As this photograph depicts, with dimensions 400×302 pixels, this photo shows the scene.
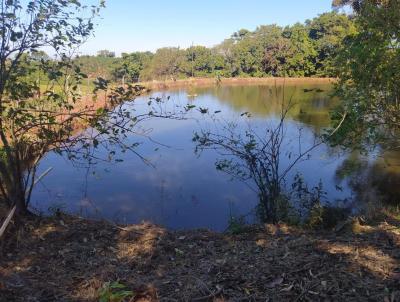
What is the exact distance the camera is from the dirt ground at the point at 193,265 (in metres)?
3.16

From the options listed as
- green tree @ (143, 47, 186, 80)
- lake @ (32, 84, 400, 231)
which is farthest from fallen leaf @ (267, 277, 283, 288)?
green tree @ (143, 47, 186, 80)

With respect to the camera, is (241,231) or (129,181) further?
(129,181)

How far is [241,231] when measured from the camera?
6.11m

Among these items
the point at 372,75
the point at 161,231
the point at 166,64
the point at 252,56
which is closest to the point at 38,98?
the point at 161,231

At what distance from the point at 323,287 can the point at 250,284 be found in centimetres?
57

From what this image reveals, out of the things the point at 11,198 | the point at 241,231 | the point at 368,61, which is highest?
the point at 368,61

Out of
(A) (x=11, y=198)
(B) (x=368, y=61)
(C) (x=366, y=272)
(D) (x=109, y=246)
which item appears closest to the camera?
(C) (x=366, y=272)

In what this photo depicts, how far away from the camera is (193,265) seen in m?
4.11

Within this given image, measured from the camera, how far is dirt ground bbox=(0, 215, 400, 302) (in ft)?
10.4

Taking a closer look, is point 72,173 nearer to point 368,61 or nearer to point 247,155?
point 247,155

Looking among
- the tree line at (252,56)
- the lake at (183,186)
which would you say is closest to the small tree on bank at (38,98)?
the lake at (183,186)

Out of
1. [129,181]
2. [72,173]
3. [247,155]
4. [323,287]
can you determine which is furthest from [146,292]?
[72,173]

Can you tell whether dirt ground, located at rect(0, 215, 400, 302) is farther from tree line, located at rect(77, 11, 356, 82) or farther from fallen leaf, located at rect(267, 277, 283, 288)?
tree line, located at rect(77, 11, 356, 82)

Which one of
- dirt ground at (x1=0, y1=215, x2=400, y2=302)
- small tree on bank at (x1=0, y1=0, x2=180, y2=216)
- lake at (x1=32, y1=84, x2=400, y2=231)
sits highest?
small tree on bank at (x1=0, y1=0, x2=180, y2=216)
